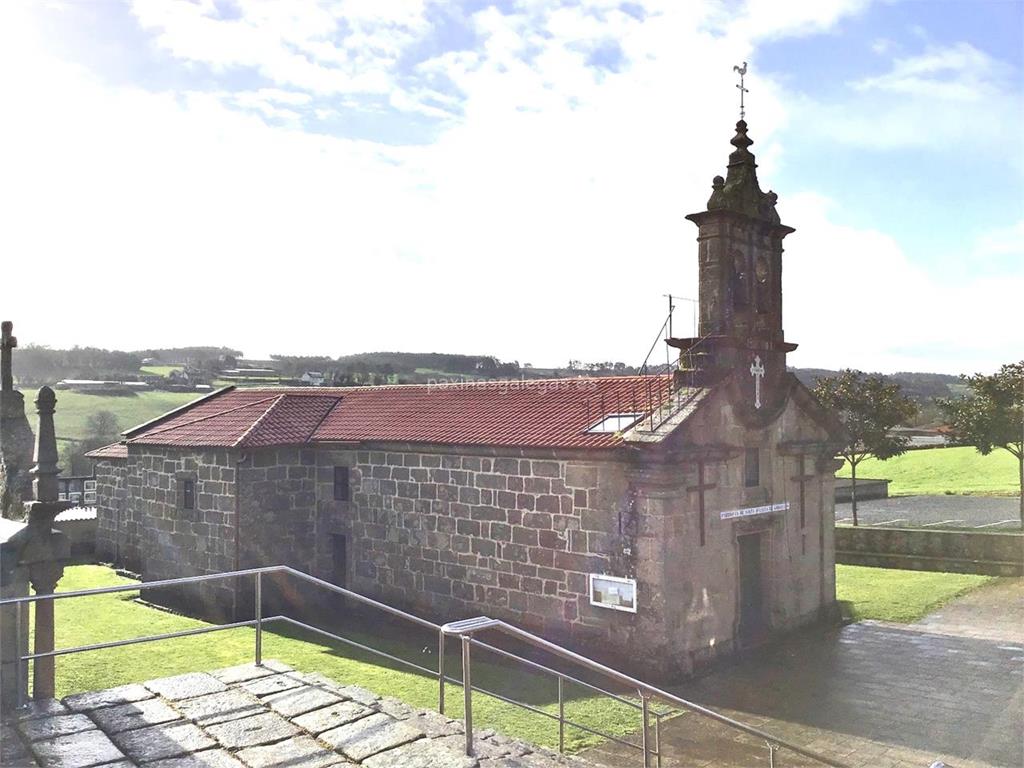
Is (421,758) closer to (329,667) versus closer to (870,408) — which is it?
(329,667)

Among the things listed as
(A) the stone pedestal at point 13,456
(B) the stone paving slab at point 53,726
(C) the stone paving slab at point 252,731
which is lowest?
(C) the stone paving slab at point 252,731

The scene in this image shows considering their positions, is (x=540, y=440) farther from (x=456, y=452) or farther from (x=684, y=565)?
(x=684, y=565)

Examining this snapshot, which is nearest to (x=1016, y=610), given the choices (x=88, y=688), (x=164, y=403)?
(x=88, y=688)

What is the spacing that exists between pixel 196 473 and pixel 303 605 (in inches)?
155

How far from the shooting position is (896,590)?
67.9 feet

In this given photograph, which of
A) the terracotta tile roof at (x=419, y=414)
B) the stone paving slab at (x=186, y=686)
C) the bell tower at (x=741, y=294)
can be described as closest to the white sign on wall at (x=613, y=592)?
the terracotta tile roof at (x=419, y=414)

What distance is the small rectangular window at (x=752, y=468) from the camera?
16062mm

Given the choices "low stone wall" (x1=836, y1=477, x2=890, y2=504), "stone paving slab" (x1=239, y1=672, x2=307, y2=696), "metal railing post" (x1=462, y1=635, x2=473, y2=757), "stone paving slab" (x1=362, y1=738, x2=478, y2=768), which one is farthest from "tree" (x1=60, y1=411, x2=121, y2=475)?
"metal railing post" (x1=462, y1=635, x2=473, y2=757)

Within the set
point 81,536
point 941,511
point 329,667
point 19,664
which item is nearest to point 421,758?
point 19,664

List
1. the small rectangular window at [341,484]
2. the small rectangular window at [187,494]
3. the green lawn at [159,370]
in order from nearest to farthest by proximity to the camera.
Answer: the small rectangular window at [341,484], the small rectangular window at [187,494], the green lawn at [159,370]

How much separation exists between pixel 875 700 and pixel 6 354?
12840mm

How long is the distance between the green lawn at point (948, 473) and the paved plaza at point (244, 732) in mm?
37168

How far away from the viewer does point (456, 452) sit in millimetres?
16750

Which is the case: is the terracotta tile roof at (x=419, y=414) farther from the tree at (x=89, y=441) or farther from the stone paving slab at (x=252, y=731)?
the tree at (x=89, y=441)
